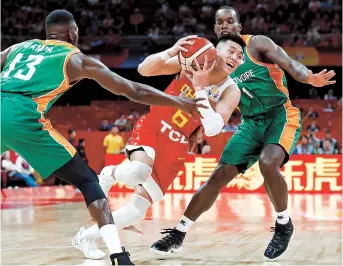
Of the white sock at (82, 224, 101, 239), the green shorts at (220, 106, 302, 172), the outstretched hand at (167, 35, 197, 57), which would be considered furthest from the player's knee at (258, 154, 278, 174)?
the white sock at (82, 224, 101, 239)

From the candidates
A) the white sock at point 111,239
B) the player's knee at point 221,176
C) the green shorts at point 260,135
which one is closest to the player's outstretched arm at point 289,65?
the green shorts at point 260,135

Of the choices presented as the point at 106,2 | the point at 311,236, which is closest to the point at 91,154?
the point at 106,2

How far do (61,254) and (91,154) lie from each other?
11445 mm

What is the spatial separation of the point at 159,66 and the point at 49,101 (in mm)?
1295

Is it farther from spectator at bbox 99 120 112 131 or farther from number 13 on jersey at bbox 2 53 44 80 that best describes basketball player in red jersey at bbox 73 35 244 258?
spectator at bbox 99 120 112 131

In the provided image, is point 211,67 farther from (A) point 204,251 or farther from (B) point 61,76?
(A) point 204,251

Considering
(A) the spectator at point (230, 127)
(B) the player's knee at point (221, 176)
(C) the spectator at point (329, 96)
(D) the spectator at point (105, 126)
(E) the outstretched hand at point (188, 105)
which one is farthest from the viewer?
(C) the spectator at point (329, 96)

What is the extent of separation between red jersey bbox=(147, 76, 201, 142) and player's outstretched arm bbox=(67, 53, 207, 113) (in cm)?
124

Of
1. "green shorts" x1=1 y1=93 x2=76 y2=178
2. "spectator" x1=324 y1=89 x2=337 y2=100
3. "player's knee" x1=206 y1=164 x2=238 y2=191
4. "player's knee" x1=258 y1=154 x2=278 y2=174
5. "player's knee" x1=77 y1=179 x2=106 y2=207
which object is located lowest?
"spectator" x1=324 y1=89 x2=337 y2=100

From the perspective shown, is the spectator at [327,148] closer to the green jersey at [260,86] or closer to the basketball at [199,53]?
the green jersey at [260,86]

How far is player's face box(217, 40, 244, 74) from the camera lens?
5570 mm

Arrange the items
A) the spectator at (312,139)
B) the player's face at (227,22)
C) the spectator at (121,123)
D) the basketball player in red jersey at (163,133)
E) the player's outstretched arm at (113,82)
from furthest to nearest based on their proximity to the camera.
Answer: the spectator at (121,123), the spectator at (312,139), the player's face at (227,22), the basketball player in red jersey at (163,133), the player's outstretched arm at (113,82)

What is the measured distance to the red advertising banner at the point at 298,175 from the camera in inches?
584

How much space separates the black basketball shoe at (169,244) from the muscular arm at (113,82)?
169 centimetres
